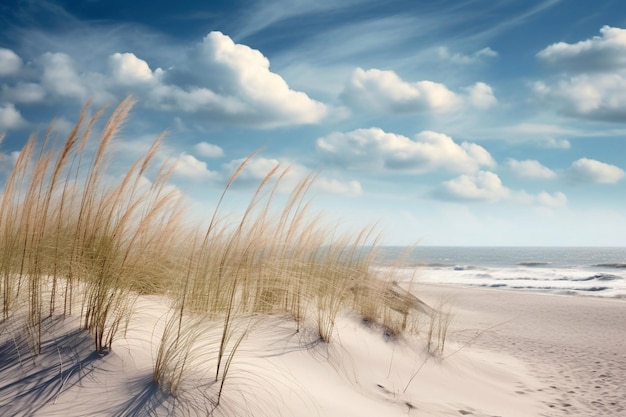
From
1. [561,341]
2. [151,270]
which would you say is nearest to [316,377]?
[151,270]

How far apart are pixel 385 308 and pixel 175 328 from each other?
7.09ft

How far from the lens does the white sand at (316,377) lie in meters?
2.03

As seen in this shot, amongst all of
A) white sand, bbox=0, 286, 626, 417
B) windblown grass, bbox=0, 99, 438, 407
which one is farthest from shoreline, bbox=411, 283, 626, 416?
windblown grass, bbox=0, 99, 438, 407

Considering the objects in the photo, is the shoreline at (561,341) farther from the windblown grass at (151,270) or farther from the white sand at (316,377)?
the windblown grass at (151,270)

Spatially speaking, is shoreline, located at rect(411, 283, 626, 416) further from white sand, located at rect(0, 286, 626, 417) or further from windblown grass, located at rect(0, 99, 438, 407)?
windblown grass, located at rect(0, 99, 438, 407)

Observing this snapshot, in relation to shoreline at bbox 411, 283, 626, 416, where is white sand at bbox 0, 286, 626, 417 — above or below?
above

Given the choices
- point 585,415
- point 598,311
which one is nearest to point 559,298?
point 598,311

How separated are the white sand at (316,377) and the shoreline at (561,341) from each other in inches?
0.9

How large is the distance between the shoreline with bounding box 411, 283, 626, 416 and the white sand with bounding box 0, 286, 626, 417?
0.07ft

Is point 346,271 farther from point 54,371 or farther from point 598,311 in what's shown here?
point 598,311

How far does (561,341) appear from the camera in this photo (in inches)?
231

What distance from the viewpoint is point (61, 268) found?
9.30ft

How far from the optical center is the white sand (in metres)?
2.03

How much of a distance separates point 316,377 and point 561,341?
14.5ft
